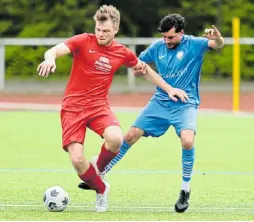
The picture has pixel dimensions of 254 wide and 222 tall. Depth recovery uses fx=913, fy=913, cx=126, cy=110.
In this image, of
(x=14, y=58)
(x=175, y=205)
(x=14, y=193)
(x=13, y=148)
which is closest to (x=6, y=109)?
(x=13, y=148)

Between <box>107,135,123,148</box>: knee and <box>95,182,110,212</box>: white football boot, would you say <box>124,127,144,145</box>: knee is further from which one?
<box>95,182,110,212</box>: white football boot

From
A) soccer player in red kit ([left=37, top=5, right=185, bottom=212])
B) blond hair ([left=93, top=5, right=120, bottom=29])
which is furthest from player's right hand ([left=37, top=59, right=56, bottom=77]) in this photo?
blond hair ([left=93, top=5, right=120, bottom=29])

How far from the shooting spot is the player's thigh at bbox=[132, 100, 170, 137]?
363 inches

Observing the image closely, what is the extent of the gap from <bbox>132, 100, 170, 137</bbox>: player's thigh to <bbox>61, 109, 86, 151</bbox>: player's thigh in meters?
0.96

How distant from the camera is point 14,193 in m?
9.50

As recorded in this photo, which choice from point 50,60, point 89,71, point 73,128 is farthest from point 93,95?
point 50,60

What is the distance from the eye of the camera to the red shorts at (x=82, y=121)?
8.47 m

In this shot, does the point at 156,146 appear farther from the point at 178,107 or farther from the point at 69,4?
the point at 69,4

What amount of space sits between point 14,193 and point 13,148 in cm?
459

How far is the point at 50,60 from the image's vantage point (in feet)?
25.8

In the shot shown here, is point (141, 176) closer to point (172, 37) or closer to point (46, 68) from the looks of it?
point (172, 37)

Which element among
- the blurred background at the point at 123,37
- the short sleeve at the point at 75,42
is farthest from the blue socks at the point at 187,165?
the blurred background at the point at 123,37

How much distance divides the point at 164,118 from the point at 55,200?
1.56 metres

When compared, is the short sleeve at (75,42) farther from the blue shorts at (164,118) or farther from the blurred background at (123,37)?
the blurred background at (123,37)
